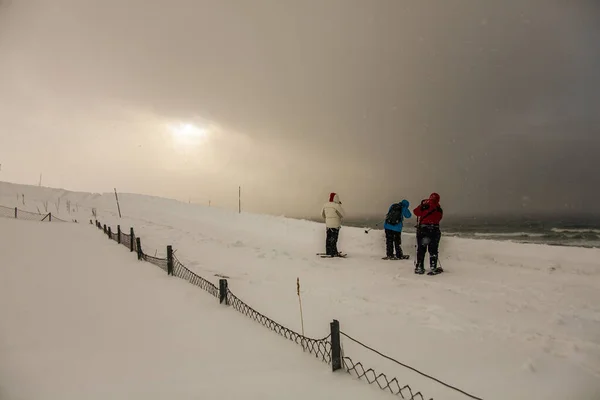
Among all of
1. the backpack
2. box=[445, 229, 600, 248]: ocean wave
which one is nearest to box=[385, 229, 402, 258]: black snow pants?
the backpack

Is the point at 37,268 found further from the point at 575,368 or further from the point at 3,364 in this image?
the point at 575,368

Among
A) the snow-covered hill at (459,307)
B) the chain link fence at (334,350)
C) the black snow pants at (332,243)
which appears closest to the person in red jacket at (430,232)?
the snow-covered hill at (459,307)

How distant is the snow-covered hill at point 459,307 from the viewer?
398cm

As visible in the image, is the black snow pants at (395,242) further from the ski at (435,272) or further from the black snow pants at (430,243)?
the ski at (435,272)

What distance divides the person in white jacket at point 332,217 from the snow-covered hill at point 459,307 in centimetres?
96

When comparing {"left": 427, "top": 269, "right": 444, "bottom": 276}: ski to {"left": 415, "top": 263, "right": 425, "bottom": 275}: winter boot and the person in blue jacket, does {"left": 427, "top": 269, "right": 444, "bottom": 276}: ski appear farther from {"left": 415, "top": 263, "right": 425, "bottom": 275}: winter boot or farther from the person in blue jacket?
the person in blue jacket

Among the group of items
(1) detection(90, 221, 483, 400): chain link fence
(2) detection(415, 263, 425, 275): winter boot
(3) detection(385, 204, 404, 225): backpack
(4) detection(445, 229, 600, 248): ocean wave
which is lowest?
(4) detection(445, 229, 600, 248): ocean wave

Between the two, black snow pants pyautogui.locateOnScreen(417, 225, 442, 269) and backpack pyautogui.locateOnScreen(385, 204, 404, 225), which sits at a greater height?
backpack pyautogui.locateOnScreen(385, 204, 404, 225)

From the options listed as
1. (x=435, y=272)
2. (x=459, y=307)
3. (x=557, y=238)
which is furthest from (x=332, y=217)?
(x=557, y=238)

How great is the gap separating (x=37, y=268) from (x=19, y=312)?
453cm

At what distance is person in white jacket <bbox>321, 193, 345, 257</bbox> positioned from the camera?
11969 mm

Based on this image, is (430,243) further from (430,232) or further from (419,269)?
(419,269)

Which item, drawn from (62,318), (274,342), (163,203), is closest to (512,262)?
(274,342)

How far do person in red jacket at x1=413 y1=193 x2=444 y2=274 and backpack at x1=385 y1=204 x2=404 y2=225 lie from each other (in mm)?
1584
